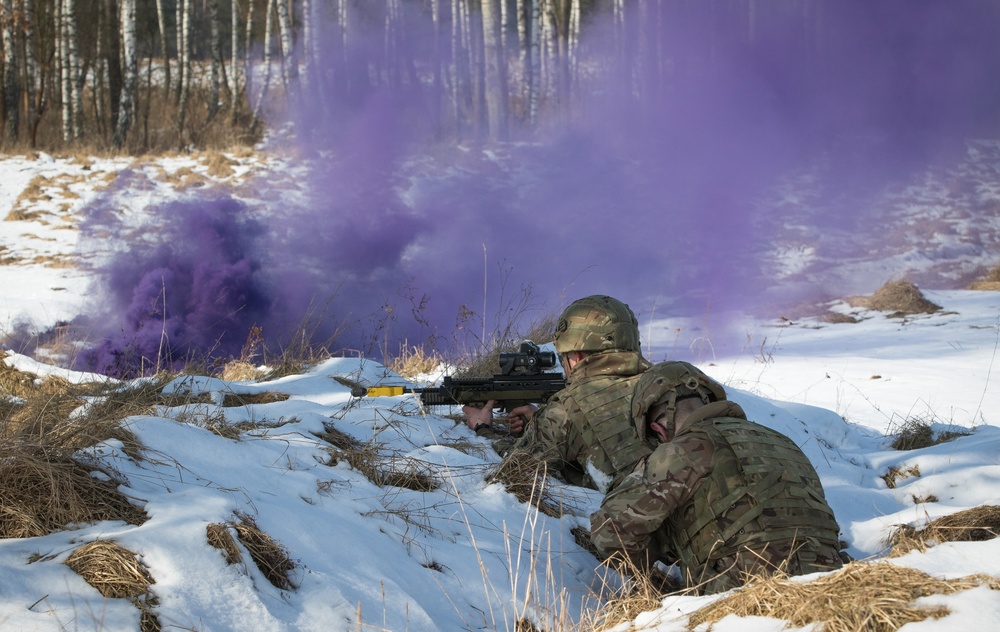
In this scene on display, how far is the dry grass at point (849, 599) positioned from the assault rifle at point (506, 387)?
10.3 ft

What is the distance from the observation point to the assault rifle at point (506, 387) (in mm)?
5266

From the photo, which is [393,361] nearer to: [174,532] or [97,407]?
[97,407]

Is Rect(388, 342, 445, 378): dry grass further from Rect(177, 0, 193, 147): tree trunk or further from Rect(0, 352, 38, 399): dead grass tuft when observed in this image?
Rect(177, 0, 193, 147): tree trunk

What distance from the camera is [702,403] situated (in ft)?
10.9

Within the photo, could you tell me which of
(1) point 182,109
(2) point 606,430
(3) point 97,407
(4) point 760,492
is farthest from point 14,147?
(4) point 760,492

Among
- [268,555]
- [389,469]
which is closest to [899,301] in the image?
[389,469]

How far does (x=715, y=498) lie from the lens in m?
3.09

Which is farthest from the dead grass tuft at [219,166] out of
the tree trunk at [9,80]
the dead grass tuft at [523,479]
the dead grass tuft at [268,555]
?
the dead grass tuft at [268,555]

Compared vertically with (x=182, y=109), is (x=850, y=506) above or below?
below

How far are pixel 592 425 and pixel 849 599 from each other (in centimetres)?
252

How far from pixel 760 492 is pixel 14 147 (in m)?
20.2

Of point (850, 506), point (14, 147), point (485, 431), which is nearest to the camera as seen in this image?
point (850, 506)

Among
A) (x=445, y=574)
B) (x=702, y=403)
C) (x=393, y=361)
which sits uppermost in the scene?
(x=702, y=403)

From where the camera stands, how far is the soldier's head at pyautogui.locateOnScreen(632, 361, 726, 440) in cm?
332
